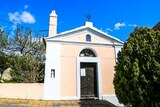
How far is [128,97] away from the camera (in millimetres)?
7996

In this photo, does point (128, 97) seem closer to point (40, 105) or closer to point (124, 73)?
point (124, 73)

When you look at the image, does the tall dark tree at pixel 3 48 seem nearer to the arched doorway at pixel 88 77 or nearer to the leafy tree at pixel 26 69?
the leafy tree at pixel 26 69

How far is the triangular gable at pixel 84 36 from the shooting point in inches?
560

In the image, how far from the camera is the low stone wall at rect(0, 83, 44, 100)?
12.8 meters

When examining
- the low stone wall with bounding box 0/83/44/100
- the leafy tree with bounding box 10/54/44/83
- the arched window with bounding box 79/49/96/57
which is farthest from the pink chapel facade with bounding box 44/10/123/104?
the leafy tree with bounding box 10/54/44/83

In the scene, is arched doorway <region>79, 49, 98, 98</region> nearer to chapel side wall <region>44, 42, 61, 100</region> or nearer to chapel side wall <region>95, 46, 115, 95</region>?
chapel side wall <region>95, 46, 115, 95</region>

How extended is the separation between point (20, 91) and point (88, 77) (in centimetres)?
534

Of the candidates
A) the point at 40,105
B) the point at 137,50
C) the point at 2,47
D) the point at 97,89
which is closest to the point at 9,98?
the point at 40,105

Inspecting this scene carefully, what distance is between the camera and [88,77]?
14.7m

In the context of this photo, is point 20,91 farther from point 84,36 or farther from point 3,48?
point 3,48

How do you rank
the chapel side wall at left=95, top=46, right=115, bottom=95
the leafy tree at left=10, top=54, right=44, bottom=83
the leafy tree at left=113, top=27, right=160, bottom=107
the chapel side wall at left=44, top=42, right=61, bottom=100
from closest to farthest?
the leafy tree at left=113, top=27, right=160, bottom=107 < the chapel side wall at left=44, top=42, right=61, bottom=100 < the leafy tree at left=10, top=54, right=44, bottom=83 < the chapel side wall at left=95, top=46, right=115, bottom=95

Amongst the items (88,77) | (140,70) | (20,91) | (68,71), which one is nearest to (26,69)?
(20,91)

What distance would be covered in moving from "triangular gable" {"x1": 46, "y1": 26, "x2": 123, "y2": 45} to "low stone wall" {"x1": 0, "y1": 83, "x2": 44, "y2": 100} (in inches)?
158

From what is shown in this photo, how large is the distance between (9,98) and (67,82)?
4247mm
